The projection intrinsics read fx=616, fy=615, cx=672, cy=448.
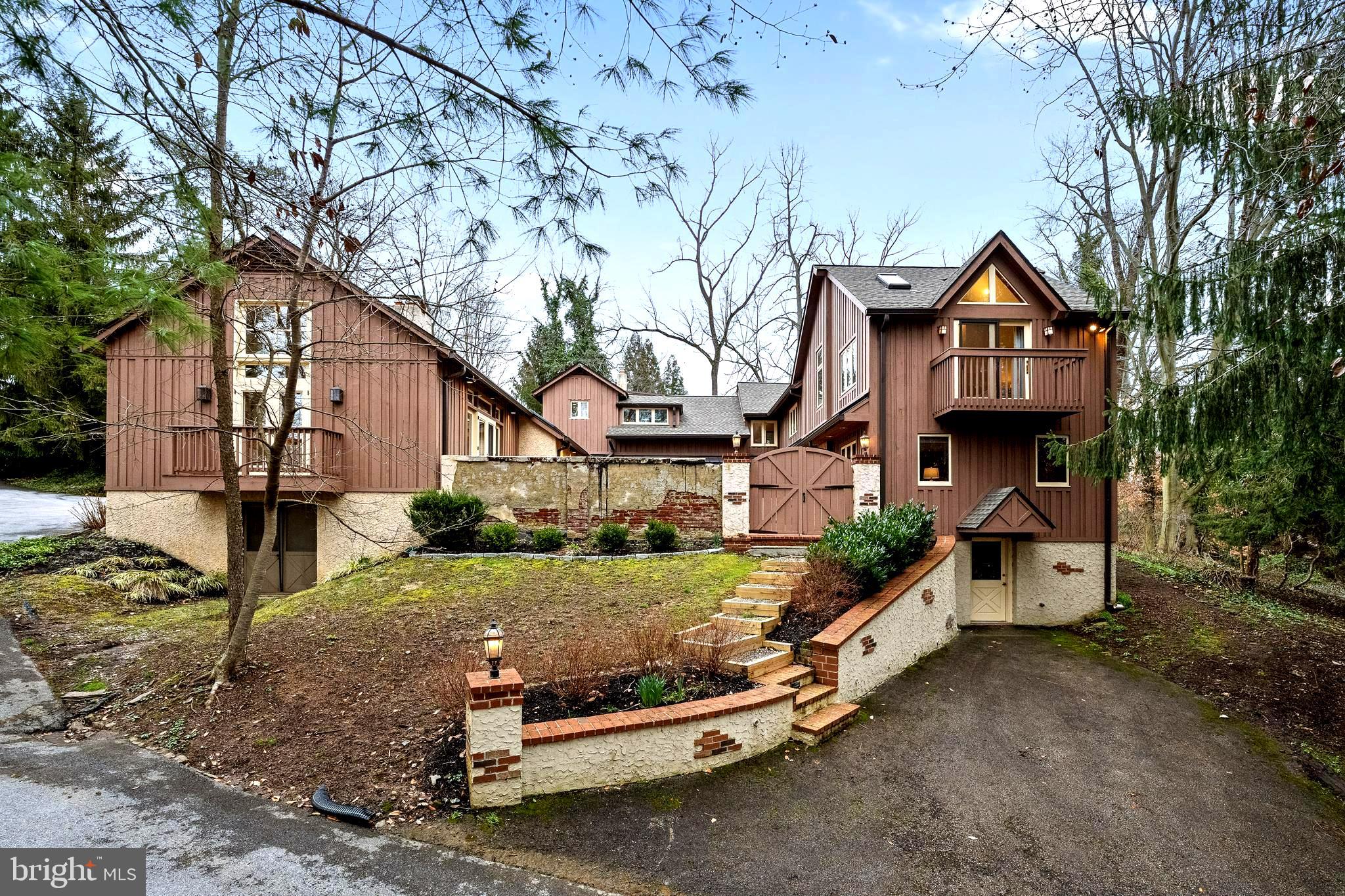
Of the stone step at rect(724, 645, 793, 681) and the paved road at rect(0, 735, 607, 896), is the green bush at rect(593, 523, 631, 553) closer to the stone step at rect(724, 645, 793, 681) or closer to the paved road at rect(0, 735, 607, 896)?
the stone step at rect(724, 645, 793, 681)

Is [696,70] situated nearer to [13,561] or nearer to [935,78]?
[935,78]

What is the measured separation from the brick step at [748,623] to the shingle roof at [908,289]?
263 inches

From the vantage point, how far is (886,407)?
11.7m

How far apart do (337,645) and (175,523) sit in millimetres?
7802

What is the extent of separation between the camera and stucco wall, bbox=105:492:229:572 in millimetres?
12211

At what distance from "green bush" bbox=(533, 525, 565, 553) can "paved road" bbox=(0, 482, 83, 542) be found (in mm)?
9592

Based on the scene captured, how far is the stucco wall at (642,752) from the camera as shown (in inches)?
182

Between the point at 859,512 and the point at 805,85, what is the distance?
26.9 feet

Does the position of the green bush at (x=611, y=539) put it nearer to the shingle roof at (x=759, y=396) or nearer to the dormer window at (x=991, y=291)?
the dormer window at (x=991, y=291)

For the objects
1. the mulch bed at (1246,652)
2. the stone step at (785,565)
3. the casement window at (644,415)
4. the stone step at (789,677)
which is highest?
the casement window at (644,415)

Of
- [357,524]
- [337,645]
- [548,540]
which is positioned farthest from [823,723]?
[357,524]

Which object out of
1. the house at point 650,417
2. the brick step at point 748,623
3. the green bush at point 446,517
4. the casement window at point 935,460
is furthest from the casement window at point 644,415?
the brick step at point 748,623

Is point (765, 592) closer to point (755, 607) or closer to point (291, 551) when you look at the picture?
point (755, 607)

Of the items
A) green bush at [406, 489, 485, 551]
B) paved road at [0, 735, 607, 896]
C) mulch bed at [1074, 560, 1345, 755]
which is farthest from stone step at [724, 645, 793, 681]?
green bush at [406, 489, 485, 551]
